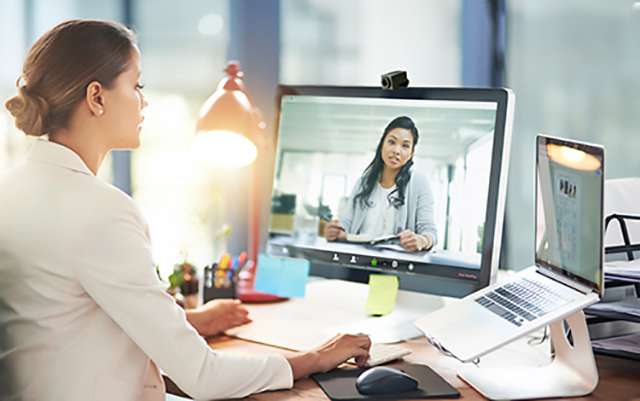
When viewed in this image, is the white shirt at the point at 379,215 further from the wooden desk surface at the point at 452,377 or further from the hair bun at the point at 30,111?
the hair bun at the point at 30,111

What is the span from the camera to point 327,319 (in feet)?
6.31

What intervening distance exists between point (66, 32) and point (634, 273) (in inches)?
39.8

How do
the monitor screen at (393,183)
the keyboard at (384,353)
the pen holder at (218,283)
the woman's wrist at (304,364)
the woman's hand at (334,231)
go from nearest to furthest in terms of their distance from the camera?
the woman's wrist at (304,364) → the keyboard at (384,353) → the monitor screen at (393,183) → the woman's hand at (334,231) → the pen holder at (218,283)

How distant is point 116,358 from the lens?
1404mm

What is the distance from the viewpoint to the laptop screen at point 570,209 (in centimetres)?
139

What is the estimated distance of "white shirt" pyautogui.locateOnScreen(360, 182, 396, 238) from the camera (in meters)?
1.81

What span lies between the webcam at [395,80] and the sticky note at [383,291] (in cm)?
39

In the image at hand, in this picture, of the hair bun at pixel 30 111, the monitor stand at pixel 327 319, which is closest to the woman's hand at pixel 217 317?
the monitor stand at pixel 327 319

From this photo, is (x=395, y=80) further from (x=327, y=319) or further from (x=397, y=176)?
(x=327, y=319)

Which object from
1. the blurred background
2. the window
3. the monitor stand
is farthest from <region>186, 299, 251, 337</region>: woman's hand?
the window

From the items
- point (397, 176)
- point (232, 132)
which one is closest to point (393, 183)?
point (397, 176)

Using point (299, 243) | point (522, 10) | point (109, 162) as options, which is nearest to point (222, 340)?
point (299, 243)

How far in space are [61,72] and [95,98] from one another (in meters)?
0.07

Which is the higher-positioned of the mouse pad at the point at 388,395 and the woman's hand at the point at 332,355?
the woman's hand at the point at 332,355
